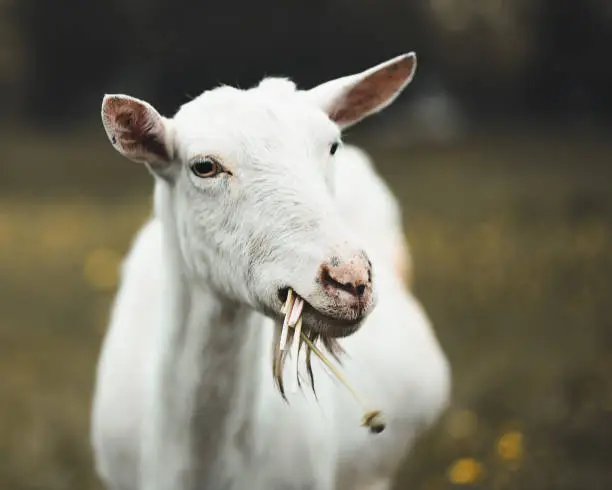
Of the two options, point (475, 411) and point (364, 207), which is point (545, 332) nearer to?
point (475, 411)

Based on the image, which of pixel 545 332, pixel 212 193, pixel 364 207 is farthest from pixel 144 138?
pixel 545 332

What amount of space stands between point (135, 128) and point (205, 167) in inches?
9.1

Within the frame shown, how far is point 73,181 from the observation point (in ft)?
44.3

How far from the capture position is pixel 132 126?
303cm

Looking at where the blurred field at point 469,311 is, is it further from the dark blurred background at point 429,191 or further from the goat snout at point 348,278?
the goat snout at point 348,278

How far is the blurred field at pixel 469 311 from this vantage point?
502cm

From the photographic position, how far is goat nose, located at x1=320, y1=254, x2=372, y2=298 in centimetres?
265

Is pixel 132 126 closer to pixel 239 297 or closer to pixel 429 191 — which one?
pixel 239 297

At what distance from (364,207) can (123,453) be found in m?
1.69

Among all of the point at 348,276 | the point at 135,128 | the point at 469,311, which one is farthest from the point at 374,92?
the point at 469,311

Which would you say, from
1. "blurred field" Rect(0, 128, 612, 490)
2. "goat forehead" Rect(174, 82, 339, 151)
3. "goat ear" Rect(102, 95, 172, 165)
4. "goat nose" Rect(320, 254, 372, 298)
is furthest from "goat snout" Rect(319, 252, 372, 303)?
"blurred field" Rect(0, 128, 612, 490)

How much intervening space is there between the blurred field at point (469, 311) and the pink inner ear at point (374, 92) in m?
1.44

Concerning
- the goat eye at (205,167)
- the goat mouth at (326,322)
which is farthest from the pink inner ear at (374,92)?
the goat mouth at (326,322)

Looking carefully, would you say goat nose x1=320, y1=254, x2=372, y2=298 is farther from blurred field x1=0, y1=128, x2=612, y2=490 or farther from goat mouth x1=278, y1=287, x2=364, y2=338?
blurred field x1=0, y1=128, x2=612, y2=490
